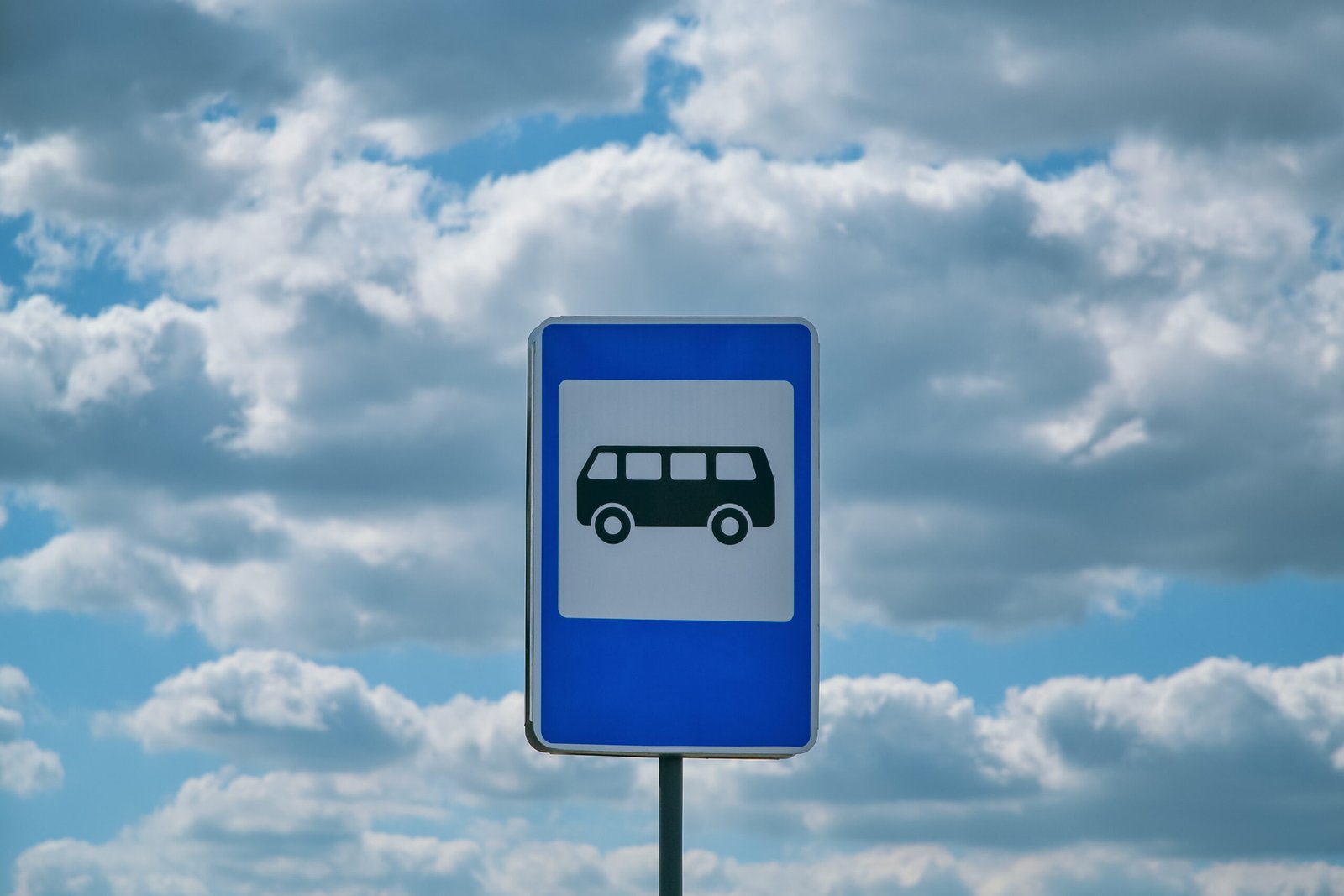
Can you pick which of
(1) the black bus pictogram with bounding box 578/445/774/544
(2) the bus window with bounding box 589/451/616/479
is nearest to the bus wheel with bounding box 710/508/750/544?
(1) the black bus pictogram with bounding box 578/445/774/544

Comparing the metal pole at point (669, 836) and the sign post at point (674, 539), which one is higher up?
the sign post at point (674, 539)

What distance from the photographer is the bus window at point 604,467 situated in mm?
5422

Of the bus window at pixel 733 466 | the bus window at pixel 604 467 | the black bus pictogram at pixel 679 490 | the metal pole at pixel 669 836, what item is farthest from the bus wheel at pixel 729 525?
the metal pole at pixel 669 836

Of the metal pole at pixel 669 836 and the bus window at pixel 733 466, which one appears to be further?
the bus window at pixel 733 466

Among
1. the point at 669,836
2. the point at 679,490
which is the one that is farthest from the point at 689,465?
the point at 669,836

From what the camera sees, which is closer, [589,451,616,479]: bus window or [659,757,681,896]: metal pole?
[659,757,681,896]: metal pole

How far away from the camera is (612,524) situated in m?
5.42

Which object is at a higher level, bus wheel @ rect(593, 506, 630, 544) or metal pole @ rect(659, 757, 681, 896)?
bus wheel @ rect(593, 506, 630, 544)

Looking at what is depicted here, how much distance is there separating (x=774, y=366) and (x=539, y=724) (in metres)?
1.68

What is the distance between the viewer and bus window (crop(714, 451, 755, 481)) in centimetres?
542

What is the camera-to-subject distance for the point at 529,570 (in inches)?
213

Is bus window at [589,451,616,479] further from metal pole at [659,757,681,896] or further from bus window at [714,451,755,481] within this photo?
metal pole at [659,757,681,896]

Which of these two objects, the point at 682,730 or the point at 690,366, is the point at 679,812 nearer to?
the point at 682,730

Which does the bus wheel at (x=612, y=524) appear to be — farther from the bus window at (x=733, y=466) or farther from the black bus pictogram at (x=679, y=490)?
the bus window at (x=733, y=466)
